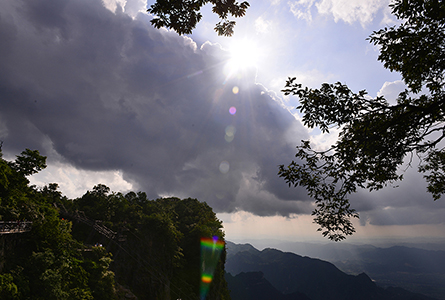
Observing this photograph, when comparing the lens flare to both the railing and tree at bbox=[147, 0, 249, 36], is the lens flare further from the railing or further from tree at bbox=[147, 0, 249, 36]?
tree at bbox=[147, 0, 249, 36]

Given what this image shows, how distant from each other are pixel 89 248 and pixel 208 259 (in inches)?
1002

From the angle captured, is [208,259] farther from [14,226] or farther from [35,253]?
[14,226]

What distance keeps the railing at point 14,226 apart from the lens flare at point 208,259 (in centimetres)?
2901

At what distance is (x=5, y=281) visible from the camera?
1118cm

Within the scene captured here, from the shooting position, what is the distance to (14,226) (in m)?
13.1

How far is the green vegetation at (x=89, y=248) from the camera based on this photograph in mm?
13070

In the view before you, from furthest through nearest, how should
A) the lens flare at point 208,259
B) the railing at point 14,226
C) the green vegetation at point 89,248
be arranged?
the lens flare at point 208,259 → the green vegetation at point 89,248 → the railing at point 14,226

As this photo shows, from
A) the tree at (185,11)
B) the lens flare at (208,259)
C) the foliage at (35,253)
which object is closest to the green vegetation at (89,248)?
the foliage at (35,253)

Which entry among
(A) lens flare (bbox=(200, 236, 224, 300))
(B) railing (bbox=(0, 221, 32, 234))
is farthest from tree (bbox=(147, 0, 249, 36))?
(A) lens flare (bbox=(200, 236, 224, 300))

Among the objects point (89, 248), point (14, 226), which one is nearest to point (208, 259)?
point (89, 248)

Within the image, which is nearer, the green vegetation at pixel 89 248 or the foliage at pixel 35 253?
the foliage at pixel 35 253

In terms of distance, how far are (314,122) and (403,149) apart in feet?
13.0

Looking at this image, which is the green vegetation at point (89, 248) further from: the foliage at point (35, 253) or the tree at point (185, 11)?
the tree at point (185, 11)

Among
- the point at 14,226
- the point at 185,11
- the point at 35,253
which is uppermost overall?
the point at 185,11
